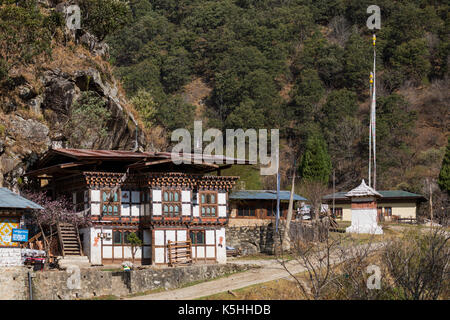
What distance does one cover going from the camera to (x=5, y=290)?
3897cm

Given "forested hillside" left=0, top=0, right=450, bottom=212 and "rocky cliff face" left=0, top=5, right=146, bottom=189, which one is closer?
"rocky cliff face" left=0, top=5, right=146, bottom=189

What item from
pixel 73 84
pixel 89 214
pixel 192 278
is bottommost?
pixel 192 278

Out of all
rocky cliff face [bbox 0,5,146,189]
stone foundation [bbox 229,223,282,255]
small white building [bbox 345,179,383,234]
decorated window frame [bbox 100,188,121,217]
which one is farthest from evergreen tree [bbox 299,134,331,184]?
decorated window frame [bbox 100,188,121,217]

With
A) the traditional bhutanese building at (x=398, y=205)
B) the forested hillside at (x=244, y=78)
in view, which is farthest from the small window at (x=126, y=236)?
the traditional bhutanese building at (x=398, y=205)

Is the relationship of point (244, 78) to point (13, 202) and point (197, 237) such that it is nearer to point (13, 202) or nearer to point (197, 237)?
point (197, 237)

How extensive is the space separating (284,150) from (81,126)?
182 feet

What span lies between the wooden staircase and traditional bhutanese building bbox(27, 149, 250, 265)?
636 mm

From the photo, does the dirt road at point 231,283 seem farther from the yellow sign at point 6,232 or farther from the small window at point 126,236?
the yellow sign at point 6,232

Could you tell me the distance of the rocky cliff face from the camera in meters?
53.7

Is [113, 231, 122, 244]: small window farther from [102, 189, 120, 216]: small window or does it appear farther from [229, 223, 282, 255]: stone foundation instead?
[229, 223, 282, 255]: stone foundation

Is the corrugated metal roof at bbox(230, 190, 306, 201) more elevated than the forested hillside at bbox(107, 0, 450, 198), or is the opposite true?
the forested hillside at bbox(107, 0, 450, 198)

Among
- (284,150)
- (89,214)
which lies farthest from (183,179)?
(284,150)

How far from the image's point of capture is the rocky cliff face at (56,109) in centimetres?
5366
